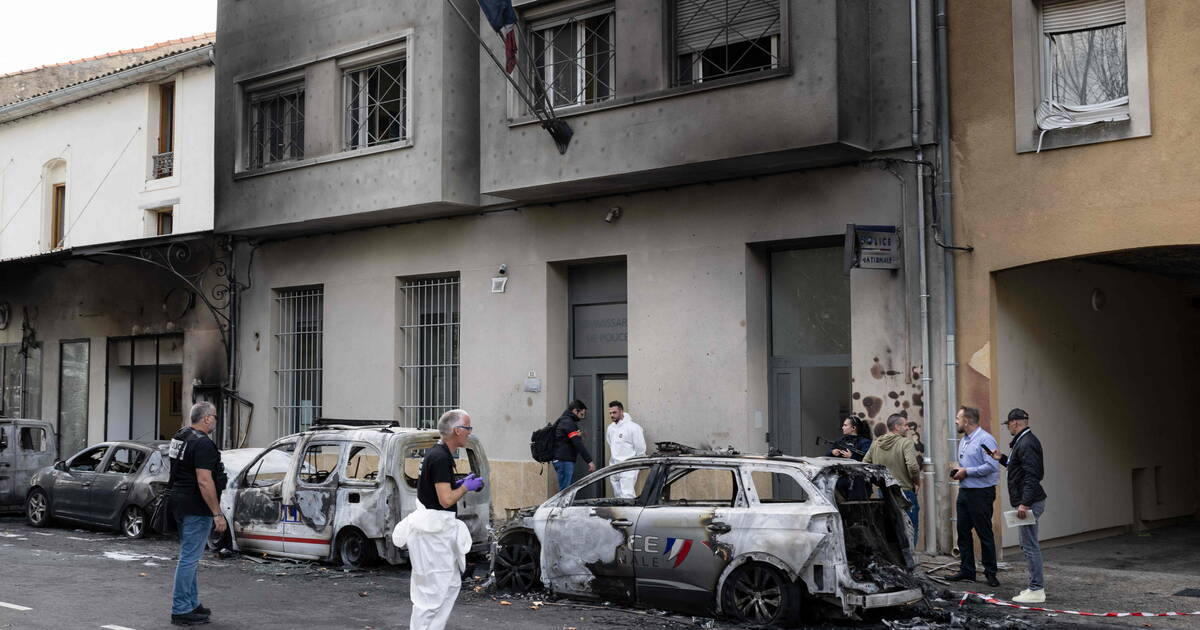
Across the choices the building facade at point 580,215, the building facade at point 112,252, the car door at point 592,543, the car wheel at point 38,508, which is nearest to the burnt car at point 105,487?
the car wheel at point 38,508

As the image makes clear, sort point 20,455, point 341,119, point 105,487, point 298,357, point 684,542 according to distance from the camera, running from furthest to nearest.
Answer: point 298,357
point 341,119
point 20,455
point 105,487
point 684,542

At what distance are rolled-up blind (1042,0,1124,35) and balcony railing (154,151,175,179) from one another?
17.3 metres

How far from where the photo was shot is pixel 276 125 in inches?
828

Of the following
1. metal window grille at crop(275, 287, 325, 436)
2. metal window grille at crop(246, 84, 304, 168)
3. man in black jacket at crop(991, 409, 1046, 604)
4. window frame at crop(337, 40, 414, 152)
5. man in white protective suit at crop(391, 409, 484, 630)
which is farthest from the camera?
metal window grille at crop(275, 287, 325, 436)

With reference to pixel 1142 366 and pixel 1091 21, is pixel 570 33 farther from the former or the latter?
pixel 1142 366

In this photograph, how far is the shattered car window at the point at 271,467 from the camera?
14.0m

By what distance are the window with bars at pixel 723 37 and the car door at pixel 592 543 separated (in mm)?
6320

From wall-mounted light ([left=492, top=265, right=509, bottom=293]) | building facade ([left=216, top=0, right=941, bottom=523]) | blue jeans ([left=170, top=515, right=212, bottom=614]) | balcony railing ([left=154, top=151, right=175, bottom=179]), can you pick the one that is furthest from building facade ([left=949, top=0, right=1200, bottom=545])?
balcony railing ([left=154, top=151, right=175, bottom=179])

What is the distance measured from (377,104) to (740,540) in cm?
1172

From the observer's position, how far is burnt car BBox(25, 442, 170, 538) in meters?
16.2

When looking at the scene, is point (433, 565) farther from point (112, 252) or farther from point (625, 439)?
point (112, 252)

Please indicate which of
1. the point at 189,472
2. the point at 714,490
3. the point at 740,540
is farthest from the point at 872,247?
the point at 189,472

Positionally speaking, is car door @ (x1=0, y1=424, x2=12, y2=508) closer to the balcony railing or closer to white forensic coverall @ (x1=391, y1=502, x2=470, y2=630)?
the balcony railing

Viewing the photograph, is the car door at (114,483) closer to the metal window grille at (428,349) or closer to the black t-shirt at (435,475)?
the metal window grille at (428,349)
